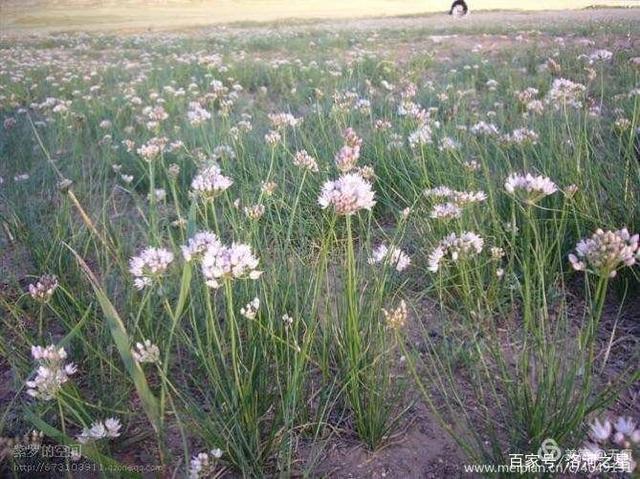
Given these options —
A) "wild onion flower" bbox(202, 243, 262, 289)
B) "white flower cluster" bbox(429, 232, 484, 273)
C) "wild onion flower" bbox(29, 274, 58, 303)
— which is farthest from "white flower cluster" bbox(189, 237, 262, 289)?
"white flower cluster" bbox(429, 232, 484, 273)

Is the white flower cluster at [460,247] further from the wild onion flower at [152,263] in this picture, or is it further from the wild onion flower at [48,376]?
the wild onion flower at [48,376]

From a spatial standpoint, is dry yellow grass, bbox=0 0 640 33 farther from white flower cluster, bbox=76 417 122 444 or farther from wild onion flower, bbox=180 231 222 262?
white flower cluster, bbox=76 417 122 444

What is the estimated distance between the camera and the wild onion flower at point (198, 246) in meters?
1.60

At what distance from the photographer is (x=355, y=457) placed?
5.86 feet

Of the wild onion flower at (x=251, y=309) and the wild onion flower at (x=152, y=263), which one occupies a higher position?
the wild onion flower at (x=152, y=263)

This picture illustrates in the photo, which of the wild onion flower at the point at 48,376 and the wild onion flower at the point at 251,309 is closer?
the wild onion flower at the point at 48,376

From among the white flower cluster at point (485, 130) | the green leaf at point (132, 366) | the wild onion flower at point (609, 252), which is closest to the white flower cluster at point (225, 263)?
the green leaf at point (132, 366)

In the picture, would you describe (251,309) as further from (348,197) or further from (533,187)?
(533,187)

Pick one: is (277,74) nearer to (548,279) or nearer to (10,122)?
(10,122)

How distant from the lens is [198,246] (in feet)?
5.38

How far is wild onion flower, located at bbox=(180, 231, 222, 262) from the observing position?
1.60 metres

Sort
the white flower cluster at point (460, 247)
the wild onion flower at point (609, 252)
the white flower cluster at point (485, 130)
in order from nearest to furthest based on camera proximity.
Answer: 1. the wild onion flower at point (609, 252)
2. the white flower cluster at point (460, 247)
3. the white flower cluster at point (485, 130)

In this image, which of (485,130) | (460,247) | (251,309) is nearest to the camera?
(251,309)

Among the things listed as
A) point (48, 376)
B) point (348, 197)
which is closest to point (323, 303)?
point (348, 197)
